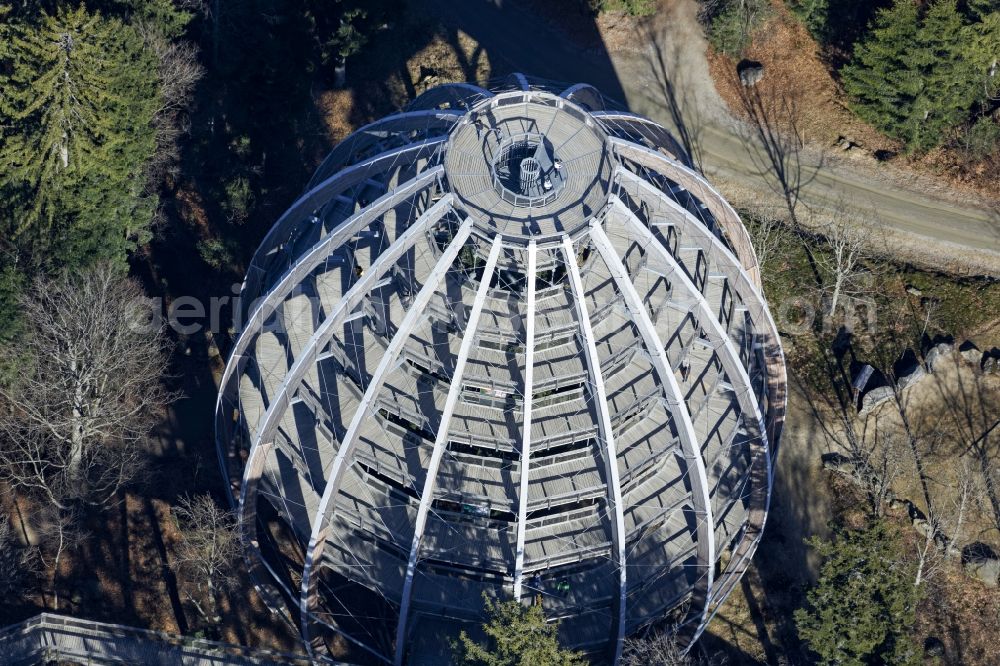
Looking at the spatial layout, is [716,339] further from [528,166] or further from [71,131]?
[71,131]

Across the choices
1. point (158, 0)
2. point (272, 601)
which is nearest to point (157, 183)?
point (158, 0)

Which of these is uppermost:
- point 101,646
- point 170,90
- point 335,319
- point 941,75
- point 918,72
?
point 170,90

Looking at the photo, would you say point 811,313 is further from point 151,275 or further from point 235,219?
point 151,275

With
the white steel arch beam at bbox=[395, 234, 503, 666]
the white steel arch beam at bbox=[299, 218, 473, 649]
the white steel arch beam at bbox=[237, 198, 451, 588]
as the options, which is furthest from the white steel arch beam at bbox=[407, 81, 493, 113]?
the white steel arch beam at bbox=[395, 234, 503, 666]

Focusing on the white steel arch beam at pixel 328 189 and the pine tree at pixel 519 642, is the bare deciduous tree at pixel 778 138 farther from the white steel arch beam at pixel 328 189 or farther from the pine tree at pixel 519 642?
the pine tree at pixel 519 642

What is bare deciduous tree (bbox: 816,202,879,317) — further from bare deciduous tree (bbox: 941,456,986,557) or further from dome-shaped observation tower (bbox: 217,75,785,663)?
bare deciduous tree (bbox: 941,456,986,557)

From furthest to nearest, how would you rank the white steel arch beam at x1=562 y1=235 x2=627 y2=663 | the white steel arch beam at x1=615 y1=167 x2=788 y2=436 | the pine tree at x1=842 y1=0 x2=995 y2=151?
the pine tree at x1=842 y1=0 x2=995 y2=151, the white steel arch beam at x1=615 y1=167 x2=788 y2=436, the white steel arch beam at x1=562 y1=235 x2=627 y2=663

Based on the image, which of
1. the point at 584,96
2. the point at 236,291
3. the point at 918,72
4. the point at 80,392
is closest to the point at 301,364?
the point at 80,392
